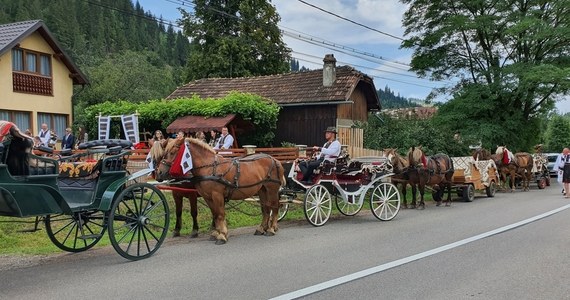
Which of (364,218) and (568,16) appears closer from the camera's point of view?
(364,218)

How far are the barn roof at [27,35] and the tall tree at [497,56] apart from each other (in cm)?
1933

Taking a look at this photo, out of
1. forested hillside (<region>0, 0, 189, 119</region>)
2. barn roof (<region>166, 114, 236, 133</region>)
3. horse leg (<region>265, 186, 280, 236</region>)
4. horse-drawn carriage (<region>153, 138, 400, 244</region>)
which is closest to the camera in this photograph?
horse-drawn carriage (<region>153, 138, 400, 244</region>)

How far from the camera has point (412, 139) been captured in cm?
2175

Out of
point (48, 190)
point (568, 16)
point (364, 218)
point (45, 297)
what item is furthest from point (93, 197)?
point (568, 16)

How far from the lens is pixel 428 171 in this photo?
15680 millimetres

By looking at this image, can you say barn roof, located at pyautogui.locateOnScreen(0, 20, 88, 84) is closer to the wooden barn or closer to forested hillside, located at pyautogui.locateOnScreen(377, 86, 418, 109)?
the wooden barn

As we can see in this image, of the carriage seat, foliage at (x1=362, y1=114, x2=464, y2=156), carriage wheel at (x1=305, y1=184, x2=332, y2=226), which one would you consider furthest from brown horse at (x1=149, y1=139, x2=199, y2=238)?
foliage at (x1=362, y1=114, x2=464, y2=156)

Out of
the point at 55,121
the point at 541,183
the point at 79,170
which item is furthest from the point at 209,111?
the point at 541,183

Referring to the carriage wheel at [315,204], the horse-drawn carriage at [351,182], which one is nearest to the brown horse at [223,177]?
the carriage wheel at [315,204]

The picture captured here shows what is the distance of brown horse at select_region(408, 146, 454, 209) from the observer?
1552 cm

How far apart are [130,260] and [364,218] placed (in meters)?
7.12

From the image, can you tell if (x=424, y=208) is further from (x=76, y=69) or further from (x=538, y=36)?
(x=76, y=69)

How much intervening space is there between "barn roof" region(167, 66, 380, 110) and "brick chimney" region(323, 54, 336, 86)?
0.82 ft

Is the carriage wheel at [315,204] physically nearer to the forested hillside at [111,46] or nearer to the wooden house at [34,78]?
the forested hillside at [111,46]
